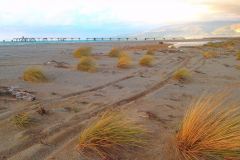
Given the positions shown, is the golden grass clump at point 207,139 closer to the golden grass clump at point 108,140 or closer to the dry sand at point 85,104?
the dry sand at point 85,104

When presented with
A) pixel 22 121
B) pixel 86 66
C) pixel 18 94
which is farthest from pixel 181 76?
pixel 22 121

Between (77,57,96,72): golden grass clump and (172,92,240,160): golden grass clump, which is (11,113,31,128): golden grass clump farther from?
(77,57,96,72): golden grass clump

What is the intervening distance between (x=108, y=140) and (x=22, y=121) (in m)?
1.55

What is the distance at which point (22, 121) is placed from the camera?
5.57 meters

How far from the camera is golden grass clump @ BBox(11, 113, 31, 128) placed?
18.2ft

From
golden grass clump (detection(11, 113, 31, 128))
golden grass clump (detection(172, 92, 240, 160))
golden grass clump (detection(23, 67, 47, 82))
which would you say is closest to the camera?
golden grass clump (detection(172, 92, 240, 160))

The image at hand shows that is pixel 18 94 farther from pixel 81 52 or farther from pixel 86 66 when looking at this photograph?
pixel 81 52

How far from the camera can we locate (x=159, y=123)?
6.05 metres

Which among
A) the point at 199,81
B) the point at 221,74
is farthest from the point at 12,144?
the point at 221,74

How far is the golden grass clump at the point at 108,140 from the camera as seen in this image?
15.2ft

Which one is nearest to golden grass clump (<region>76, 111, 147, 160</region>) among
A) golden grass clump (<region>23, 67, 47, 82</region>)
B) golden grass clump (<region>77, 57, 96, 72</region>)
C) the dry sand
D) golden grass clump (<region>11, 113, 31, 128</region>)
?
the dry sand

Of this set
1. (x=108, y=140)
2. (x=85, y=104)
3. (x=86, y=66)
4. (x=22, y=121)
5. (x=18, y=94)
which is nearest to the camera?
(x=108, y=140)

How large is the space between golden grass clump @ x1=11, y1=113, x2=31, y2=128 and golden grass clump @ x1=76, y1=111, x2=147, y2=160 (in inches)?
44.0

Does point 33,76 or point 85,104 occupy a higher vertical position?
point 33,76
